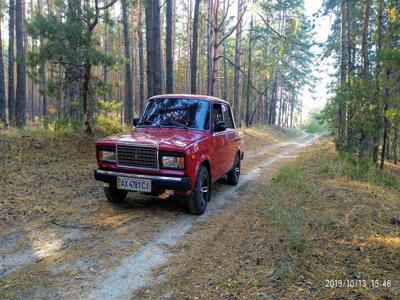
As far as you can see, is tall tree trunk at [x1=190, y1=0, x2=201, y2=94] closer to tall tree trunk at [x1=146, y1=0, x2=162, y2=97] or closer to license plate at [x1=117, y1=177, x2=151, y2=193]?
tall tree trunk at [x1=146, y1=0, x2=162, y2=97]

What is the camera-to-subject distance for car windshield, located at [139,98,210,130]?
280 inches

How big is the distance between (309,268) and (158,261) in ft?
5.93

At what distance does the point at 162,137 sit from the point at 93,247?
2.37m

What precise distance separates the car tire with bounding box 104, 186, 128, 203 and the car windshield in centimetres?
155

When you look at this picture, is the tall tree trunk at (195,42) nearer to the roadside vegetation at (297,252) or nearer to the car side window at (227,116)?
the car side window at (227,116)

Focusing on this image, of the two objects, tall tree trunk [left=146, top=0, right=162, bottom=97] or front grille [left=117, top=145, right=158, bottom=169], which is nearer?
front grille [left=117, top=145, right=158, bottom=169]

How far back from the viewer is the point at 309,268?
3.90 m

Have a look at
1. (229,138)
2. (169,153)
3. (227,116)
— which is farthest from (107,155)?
(227,116)

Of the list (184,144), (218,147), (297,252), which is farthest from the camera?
(218,147)

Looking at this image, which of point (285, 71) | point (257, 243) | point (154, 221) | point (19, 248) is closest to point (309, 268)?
point (257, 243)

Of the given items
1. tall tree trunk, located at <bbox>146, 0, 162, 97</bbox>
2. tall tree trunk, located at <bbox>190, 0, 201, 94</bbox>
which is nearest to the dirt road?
tall tree trunk, located at <bbox>146, 0, 162, 97</bbox>

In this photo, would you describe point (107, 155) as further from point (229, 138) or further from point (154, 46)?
point (154, 46)

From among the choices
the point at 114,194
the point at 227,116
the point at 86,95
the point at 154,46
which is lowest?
the point at 114,194

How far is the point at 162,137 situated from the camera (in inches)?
248
